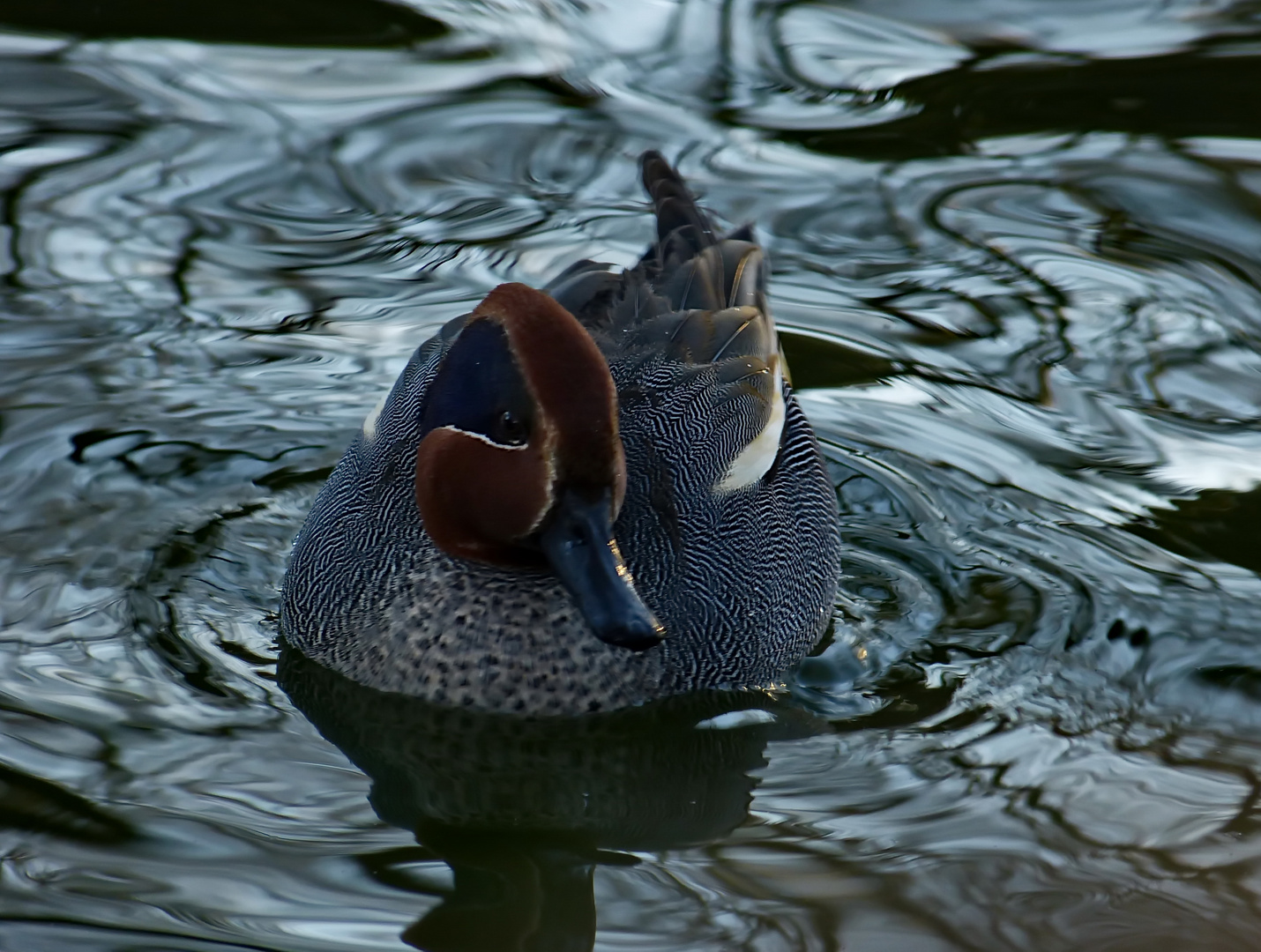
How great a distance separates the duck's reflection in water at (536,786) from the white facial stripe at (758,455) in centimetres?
71

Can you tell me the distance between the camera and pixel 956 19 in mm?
10727

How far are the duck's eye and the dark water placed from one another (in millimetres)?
955

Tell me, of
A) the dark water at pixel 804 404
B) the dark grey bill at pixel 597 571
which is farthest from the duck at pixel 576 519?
the dark water at pixel 804 404

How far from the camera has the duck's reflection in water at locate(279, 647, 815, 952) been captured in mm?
4246

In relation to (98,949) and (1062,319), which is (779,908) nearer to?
(98,949)

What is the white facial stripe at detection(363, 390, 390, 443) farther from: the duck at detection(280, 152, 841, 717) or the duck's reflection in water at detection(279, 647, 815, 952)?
the duck's reflection in water at detection(279, 647, 815, 952)

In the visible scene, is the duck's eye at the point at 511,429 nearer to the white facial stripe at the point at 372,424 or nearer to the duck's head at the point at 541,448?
the duck's head at the point at 541,448

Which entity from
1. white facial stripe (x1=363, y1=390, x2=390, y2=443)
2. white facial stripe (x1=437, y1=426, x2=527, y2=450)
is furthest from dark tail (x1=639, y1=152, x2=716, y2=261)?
white facial stripe (x1=437, y1=426, x2=527, y2=450)

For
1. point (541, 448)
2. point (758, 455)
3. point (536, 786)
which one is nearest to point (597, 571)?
point (541, 448)

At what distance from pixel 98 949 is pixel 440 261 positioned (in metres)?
4.84

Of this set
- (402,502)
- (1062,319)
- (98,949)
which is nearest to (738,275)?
(402,502)

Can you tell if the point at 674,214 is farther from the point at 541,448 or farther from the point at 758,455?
the point at 541,448

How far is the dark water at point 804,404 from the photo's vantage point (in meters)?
4.37

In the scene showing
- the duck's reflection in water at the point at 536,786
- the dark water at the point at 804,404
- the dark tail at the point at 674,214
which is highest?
the dark tail at the point at 674,214
